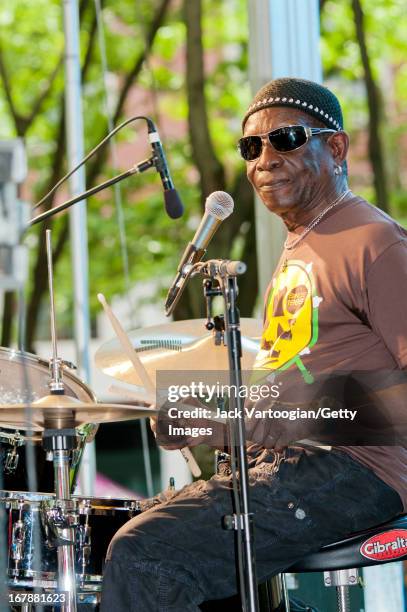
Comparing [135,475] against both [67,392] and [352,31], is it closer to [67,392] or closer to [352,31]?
[352,31]

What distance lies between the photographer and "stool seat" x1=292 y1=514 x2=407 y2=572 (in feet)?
9.69

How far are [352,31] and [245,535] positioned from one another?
9.03 meters

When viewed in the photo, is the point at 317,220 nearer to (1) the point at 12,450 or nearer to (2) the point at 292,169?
(2) the point at 292,169

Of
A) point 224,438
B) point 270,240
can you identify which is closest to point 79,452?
point 224,438

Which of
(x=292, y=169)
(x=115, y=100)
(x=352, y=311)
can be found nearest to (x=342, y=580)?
(x=352, y=311)

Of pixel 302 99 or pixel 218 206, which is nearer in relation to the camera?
pixel 218 206

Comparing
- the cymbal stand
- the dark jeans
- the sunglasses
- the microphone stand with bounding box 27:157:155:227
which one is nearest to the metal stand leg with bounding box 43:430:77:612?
the cymbal stand

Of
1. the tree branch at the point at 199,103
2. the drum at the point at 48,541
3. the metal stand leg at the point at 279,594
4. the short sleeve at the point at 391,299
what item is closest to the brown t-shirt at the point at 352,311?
the short sleeve at the point at 391,299

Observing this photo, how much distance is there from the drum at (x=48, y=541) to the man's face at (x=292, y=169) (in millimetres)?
1042

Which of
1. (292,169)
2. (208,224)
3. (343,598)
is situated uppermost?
(292,169)

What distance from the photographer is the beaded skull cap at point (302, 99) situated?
3.27 meters

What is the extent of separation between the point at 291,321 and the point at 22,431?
973 mm

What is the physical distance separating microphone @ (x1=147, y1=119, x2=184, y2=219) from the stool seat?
4.09 ft

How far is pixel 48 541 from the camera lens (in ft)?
10.8
